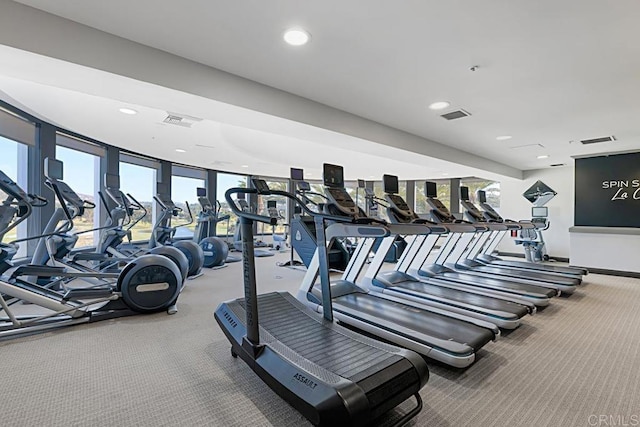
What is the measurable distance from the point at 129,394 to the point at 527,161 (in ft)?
27.8

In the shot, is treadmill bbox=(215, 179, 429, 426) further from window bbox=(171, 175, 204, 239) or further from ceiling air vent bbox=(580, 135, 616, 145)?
window bbox=(171, 175, 204, 239)

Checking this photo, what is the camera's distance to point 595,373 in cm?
230

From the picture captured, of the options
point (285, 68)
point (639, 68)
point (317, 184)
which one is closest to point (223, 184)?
point (317, 184)

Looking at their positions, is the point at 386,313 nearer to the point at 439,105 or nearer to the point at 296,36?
the point at 296,36

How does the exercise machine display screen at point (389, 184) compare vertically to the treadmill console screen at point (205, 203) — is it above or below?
above

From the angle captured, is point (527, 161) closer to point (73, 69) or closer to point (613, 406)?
point (613, 406)

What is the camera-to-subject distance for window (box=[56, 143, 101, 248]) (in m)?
5.61

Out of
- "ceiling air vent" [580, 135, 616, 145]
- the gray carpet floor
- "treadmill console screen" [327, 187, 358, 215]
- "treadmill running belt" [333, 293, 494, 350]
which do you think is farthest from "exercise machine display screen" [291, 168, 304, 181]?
"ceiling air vent" [580, 135, 616, 145]

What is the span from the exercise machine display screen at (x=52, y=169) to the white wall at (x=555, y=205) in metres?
9.65

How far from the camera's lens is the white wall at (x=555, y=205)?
8.08 m

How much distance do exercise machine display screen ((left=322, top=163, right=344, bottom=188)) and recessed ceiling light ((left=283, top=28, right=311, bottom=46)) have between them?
116 cm

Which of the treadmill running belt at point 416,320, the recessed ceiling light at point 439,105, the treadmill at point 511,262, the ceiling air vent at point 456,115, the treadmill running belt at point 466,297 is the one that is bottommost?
the treadmill running belt at point 466,297

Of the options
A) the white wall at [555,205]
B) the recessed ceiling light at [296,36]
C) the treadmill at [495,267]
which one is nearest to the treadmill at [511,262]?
the treadmill at [495,267]

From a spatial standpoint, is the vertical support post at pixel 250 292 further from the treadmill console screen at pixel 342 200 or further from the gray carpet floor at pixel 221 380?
the treadmill console screen at pixel 342 200
